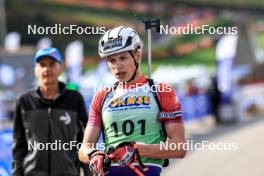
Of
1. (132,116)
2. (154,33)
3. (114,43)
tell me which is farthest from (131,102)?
(154,33)

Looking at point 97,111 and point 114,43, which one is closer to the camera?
point 114,43

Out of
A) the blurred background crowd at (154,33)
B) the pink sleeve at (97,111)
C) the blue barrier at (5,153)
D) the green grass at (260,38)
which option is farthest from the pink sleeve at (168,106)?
the green grass at (260,38)

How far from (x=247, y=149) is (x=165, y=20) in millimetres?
57086

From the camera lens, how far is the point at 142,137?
12.2ft

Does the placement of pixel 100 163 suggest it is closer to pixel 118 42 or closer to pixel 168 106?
pixel 168 106

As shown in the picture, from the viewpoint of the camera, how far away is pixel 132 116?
3748mm

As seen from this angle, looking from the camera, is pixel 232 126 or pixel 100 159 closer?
pixel 100 159

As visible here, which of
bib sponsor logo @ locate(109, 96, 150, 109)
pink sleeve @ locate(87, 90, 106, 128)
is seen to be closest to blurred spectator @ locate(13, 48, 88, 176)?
pink sleeve @ locate(87, 90, 106, 128)

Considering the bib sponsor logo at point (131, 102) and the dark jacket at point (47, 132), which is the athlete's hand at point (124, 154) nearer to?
the bib sponsor logo at point (131, 102)

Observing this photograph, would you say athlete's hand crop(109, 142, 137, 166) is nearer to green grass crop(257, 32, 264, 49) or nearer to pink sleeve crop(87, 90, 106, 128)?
pink sleeve crop(87, 90, 106, 128)

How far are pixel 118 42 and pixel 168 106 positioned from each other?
1.60 feet

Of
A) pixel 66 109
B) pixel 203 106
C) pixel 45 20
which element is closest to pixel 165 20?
pixel 45 20

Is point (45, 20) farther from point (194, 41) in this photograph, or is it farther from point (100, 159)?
point (100, 159)

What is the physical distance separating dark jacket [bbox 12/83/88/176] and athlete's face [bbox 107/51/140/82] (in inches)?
71.0
